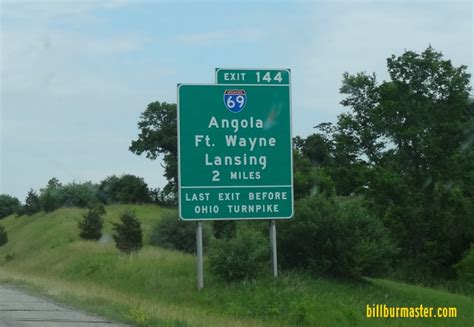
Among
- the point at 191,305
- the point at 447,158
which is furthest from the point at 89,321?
the point at 447,158

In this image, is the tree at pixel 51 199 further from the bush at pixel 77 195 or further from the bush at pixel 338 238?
the bush at pixel 338 238

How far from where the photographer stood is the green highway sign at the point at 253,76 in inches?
830

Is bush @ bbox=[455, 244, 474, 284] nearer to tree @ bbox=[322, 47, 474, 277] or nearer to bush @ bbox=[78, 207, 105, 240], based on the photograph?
tree @ bbox=[322, 47, 474, 277]

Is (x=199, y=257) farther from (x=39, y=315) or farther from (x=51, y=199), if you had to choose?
(x=51, y=199)

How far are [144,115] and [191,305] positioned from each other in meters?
79.8

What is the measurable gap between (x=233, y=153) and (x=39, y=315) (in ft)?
24.7

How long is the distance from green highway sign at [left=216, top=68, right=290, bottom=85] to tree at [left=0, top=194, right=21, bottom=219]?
113 metres

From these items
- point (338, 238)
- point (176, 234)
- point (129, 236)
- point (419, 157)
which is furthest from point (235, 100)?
point (419, 157)

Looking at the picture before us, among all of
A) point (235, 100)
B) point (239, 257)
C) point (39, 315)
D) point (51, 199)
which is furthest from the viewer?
point (51, 199)

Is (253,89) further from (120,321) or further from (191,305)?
(120,321)

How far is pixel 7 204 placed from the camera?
13112 centimetres

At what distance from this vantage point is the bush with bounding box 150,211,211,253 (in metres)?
36.2

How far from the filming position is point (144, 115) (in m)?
99.0

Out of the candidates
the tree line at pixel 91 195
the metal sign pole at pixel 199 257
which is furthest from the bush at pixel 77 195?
the metal sign pole at pixel 199 257
